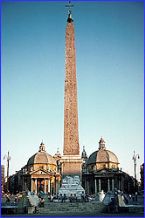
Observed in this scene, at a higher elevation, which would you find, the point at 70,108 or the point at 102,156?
the point at 70,108

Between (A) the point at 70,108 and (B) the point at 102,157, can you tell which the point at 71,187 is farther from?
(B) the point at 102,157

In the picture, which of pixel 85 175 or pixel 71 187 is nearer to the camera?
pixel 71 187

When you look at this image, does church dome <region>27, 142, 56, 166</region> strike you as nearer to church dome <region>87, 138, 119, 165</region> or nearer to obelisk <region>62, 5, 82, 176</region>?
church dome <region>87, 138, 119, 165</region>

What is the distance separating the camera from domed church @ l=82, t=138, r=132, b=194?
5809 cm

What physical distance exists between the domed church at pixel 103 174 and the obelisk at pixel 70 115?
1206 inches

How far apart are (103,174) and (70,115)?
33846mm

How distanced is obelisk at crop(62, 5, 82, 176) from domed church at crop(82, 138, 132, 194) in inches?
1206

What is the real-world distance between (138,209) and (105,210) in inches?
84.8

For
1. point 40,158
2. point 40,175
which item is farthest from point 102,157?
point 40,175

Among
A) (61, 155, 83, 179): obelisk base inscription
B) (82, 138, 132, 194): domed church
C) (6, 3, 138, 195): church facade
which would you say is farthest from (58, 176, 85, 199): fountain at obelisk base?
(82, 138, 132, 194): domed church

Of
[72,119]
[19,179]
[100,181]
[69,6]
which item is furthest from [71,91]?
[19,179]

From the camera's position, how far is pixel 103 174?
58.5 meters

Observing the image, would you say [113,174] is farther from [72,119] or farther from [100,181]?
[72,119]

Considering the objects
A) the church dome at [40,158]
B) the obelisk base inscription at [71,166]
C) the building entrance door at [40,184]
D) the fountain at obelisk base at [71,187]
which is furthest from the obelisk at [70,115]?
the church dome at [40,158]
